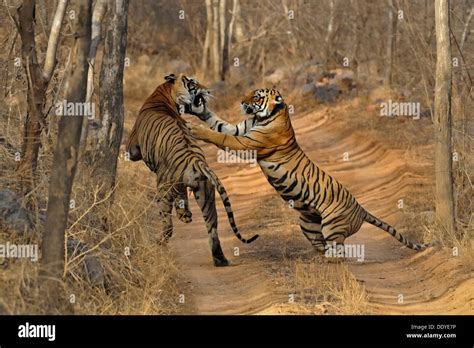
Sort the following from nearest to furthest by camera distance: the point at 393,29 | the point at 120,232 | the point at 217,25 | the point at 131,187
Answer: the point at 120,232 < the point at 131,187 < the point at 393,29 < the point at 217,25

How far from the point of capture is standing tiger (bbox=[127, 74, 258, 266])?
938 cm

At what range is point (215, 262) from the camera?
9.43 meters

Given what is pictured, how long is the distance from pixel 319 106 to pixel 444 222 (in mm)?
11003

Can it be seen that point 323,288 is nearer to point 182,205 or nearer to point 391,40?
point 182,205

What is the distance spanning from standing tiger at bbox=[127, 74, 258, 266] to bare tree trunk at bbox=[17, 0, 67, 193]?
4.83 feet

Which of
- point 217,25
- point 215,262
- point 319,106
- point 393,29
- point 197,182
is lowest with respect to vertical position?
point 215,262

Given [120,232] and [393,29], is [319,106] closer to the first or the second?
[393,29]

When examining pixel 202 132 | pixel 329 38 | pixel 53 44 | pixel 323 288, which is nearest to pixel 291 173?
pixel 202 132

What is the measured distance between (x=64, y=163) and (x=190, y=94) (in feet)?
12.5

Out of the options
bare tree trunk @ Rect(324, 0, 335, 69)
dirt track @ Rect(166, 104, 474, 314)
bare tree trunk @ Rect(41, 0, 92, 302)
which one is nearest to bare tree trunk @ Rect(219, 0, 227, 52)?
bare tree trunk @ Rect(324, 0, 335, 69)

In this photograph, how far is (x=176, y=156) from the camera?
9.51 meters

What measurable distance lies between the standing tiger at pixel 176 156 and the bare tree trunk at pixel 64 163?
2668 mm

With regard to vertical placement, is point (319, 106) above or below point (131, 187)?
above

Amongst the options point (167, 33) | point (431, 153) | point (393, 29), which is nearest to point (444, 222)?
point (431, 153)
